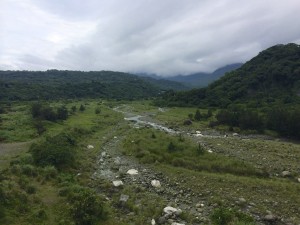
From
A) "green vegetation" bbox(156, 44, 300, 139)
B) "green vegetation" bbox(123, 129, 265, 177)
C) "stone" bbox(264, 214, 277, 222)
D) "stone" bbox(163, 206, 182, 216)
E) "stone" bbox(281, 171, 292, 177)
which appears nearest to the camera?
"stone" bbox(264, 214, 277, 222)

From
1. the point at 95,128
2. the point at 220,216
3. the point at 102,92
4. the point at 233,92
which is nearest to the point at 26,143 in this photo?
the point at 95,128

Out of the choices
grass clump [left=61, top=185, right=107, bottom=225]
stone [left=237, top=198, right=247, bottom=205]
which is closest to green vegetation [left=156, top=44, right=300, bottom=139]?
stone [left=237, top=198, right=247, bottom=205]

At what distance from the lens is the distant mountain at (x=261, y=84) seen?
107 meters

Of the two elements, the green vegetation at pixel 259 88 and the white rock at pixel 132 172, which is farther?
the green vegetation at pixel 259 88

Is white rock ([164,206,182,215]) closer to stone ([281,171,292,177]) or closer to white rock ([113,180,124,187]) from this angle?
white rock ([113,180,124,187])

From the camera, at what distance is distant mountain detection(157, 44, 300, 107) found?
10688 cm

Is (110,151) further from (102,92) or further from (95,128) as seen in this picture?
(102,92)

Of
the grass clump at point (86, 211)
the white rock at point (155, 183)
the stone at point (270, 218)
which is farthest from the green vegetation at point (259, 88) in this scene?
the grass clump at point (86, 211)

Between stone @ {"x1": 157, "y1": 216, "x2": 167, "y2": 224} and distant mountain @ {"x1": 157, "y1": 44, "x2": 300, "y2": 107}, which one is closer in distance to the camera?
stone @ {"x1": 157, "y1": 216, "x2": 167, "y2": 224}

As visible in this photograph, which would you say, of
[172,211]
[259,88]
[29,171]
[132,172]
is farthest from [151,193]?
[259,88]

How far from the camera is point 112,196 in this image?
95.2ft

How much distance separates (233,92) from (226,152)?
77.2m

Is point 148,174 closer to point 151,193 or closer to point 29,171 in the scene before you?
point 151,193

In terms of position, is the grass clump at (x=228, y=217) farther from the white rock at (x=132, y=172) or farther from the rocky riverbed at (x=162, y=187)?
the white rock at (x=132, y=172)
